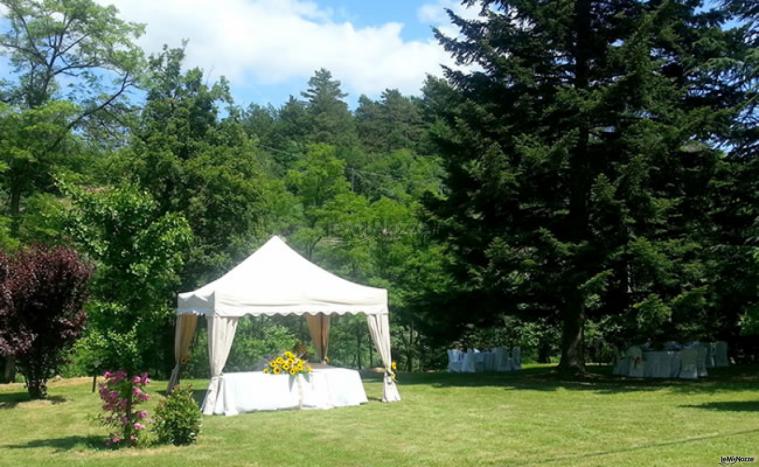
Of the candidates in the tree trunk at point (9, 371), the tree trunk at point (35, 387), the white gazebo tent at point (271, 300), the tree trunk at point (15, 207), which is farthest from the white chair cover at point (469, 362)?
the tree trunk at point (15, 207)

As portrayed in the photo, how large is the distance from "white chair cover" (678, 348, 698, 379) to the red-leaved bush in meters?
14.5

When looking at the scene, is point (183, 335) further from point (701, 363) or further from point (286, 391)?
Answer: point (701, 363)

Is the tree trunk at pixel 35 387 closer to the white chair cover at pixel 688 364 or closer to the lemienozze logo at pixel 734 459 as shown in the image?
the lemienozze logo at pixel 734 459

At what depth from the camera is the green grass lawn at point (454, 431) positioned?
7.91m

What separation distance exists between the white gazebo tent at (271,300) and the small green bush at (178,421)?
Result: 123 inches

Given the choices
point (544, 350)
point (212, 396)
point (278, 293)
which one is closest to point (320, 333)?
point (278, 293)

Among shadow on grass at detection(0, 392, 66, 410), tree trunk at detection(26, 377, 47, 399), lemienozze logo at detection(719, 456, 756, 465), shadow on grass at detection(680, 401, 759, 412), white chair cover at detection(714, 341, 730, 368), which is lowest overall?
shadow on grass at detection(0, 392, 66, 410)

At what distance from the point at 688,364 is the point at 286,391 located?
11.0 m

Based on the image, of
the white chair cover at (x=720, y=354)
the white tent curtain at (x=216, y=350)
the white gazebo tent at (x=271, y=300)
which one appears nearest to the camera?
the white tent curtain at (x=216, y=350)

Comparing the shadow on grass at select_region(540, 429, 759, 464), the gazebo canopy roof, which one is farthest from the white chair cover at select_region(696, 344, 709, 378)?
the shadow on grass at select_region(540, 429, 759, 464)

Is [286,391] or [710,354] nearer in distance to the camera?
[286,391]

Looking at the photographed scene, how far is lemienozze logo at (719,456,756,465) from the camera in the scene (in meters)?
6.95

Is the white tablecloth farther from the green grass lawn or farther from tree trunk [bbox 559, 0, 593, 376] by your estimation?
tree trunk [bbox 559, 0, 593, 376]

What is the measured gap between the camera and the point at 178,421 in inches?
357
